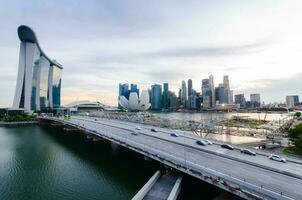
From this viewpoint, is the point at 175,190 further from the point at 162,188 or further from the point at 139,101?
the point at 139,101

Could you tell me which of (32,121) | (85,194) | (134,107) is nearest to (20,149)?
(85,194)

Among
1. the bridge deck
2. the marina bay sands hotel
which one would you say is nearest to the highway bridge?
the bridge deck

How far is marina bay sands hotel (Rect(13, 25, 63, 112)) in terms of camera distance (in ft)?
329

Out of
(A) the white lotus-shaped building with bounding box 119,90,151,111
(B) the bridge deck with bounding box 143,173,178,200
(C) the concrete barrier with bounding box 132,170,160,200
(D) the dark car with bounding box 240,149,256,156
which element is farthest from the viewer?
(A) the white lotus-shaped building with bounding box 119,90,151,111

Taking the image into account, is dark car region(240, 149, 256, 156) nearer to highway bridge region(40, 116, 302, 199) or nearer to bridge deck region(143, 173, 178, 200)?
highway bridge region(40, 116, 302, 199)

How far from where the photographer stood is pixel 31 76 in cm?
10325

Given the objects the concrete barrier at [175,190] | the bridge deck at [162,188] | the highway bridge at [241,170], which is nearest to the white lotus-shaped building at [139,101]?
the highway bridge at [241,170]

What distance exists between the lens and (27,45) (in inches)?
4023

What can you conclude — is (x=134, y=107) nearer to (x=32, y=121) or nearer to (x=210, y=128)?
(x=32, y=121)

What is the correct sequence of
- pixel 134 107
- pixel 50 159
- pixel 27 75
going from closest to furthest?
1. pixel 50 159
2. pixel 27 75
3. pixel 134 107

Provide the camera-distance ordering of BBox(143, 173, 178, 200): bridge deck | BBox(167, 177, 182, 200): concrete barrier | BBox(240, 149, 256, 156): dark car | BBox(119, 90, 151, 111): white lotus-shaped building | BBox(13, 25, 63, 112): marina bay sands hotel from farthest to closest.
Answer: BBox(119, 90, 151, 111): white lotus-shaped building → BBox(13, 25, 63, 112): marina bay sands hotel → BBox(240, 149, 256, 156): dark car → BBox(143, 173, 178, 200): bridge deck → BBox(167, 177, 182, 200): concrete barrier

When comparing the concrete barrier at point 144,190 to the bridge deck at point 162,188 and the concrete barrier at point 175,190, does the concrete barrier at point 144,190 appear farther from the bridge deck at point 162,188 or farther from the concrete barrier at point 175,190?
the concrete barrier at point 175,190

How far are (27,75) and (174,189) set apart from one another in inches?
4260

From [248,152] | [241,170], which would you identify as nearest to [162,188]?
[241,170]
